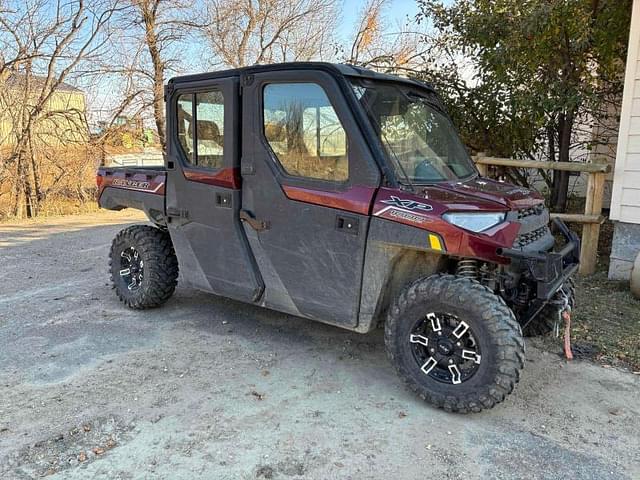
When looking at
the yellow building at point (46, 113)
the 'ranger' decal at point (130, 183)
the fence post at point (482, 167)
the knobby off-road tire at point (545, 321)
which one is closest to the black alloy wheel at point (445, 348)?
the knobby off-road tire at point (545, 321)

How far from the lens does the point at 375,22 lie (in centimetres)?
1442

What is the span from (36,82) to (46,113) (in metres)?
0.65

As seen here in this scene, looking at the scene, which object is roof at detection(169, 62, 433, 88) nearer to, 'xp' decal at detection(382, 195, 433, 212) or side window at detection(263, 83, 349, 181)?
side window at detection(263, 83, 349, 181)

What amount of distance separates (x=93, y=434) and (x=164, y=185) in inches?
86.9

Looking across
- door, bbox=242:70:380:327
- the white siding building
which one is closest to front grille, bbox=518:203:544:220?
door, bbox=242:70:380:327

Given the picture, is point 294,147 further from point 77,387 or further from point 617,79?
point 617,79

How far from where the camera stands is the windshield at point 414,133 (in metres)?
3.29

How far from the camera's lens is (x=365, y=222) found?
316 centimetres

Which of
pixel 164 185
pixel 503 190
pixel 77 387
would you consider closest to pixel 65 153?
pixel 164 185

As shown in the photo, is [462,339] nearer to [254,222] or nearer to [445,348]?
[445,348]

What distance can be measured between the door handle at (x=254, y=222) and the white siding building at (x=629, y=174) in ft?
13.1

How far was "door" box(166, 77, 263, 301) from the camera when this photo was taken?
3.77 m

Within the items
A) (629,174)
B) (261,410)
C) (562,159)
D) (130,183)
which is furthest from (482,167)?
(261,410)

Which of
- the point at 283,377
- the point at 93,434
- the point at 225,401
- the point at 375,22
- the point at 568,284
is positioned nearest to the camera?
the point at 93,434
